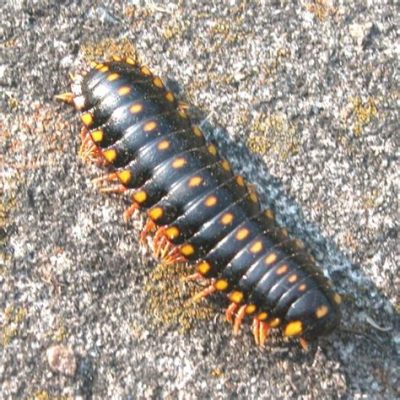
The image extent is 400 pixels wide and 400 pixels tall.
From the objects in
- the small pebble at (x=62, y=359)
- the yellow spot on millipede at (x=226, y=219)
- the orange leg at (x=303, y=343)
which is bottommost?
the small pebble at (x=62, y=359)

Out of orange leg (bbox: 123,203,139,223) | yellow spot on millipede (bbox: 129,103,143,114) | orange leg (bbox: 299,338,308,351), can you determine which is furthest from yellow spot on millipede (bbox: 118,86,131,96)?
orange leg (bbox: 299,338,308,351)

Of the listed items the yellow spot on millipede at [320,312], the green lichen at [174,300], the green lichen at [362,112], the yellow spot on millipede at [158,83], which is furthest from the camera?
the green lichen at [362,112]

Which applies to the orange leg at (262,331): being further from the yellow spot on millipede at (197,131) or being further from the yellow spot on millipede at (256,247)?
the yellow spot on millipede at (197,131)

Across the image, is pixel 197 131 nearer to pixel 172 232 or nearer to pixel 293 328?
pixel 172 232

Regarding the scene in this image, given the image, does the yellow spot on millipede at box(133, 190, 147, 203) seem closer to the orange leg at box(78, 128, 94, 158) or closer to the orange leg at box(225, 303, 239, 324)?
the orange leg at box(78, 128, 94, 158)

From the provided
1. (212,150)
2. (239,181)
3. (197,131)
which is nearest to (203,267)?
(239,181)

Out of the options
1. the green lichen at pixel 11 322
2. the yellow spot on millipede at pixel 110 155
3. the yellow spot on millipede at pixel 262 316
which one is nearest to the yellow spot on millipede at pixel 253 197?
the yellow spot on millipede at pixel 262 316

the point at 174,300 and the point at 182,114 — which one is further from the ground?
the point at 182,114
